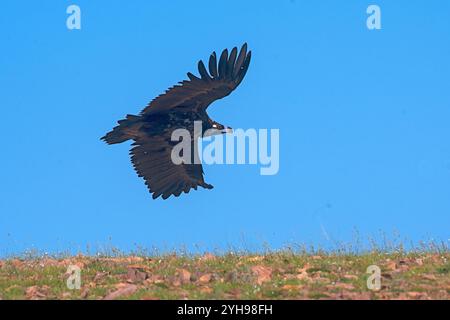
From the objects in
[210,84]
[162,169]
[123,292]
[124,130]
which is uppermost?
[210,84]

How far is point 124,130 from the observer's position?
2023 cm

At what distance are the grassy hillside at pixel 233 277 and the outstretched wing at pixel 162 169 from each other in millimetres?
3458

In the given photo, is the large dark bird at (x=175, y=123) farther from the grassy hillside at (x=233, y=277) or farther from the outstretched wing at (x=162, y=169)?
the grassy hillside at (x=233, y=277)

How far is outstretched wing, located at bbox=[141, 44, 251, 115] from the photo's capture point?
19.1 m

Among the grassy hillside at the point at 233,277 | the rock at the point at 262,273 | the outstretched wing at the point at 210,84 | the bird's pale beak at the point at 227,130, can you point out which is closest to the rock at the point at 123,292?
the grassy hillside at the point at 233,277

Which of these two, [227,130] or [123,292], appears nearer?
[123,292]

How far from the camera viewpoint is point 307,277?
14656mm

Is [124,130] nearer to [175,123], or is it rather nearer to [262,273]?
[175,123]

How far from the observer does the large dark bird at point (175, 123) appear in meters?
19.2

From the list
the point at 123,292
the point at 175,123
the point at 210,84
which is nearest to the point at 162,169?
the point at 175,123

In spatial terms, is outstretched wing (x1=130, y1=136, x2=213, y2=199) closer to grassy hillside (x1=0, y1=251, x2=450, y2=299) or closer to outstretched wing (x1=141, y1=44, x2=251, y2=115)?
outstretched wing (x1=141, y1=44, x2=251, y2=115)

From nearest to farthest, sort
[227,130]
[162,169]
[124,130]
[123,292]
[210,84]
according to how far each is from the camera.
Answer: [123,292]
[210,84]
[124,130]
[162,169]
[227,130]

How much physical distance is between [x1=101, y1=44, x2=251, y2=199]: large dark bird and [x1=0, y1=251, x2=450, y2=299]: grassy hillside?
143 inches

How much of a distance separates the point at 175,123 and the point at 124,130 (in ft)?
4.08
